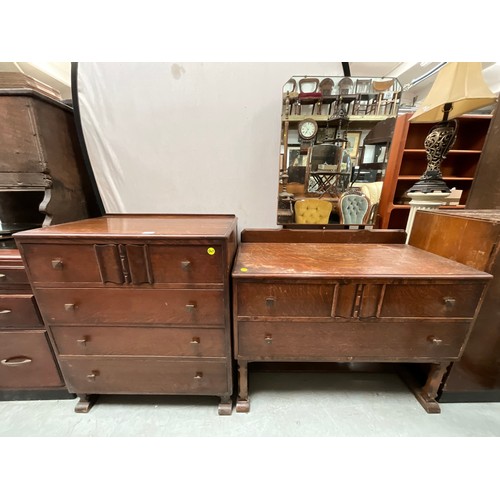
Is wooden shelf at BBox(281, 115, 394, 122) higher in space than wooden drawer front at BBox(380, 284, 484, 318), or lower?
higher

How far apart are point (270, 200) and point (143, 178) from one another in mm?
917

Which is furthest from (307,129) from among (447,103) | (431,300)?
(431,300)

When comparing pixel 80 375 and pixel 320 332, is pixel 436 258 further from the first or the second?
pixel 80 375

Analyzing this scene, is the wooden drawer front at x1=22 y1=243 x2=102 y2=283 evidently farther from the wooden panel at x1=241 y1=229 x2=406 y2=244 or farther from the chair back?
the chair back

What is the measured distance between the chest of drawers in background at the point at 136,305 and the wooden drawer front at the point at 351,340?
0.17 metres

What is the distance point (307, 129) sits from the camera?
1398 millimetres

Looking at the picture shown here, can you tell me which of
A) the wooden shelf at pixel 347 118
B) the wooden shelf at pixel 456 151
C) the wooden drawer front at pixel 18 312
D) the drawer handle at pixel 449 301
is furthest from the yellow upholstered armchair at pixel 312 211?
the wooden shelf at pixel 456 151

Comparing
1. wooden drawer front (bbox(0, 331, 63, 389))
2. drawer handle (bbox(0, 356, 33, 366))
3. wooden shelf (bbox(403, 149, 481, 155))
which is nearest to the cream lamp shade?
wooden shelf (bbox(403, 149, 481, 155))

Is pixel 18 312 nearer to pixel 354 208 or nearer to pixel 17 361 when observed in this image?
pixel 17 361

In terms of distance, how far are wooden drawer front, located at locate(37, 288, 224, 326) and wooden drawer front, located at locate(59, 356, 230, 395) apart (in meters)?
0.25

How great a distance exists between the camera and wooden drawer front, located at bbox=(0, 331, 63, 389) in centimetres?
116

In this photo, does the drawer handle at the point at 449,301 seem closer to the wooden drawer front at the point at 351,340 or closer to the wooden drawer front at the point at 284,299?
the wooden drawer front at the point at 351,340

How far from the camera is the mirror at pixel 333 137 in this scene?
1.34 m

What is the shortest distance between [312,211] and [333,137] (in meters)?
0.50
